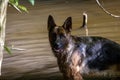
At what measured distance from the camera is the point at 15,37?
4.26m

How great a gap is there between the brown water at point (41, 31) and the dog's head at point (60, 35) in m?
0.66

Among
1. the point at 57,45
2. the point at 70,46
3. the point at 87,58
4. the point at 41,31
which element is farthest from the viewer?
the point at 41,31

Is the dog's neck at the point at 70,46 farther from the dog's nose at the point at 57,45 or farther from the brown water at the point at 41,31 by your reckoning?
the brown water at the point at 41,31

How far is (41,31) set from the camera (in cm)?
439

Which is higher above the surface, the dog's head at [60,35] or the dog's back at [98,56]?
the dog's head at [60,35]

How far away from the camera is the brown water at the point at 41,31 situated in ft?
10.3

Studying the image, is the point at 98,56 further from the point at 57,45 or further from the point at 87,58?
the point at 57,45

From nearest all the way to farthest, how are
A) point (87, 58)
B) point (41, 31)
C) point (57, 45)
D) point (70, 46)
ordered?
point (57, 45), point (70, 46), point (87, 58), point (41, 31)

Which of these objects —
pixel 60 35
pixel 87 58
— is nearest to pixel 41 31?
pixel 87 58

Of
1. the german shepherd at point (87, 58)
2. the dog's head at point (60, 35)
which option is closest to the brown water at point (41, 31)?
the german shepherd at point (87, 58)

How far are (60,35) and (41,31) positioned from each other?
6.77ft

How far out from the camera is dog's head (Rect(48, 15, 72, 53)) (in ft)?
7.63

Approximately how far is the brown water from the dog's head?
0.66m

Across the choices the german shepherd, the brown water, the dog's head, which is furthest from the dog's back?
the brown water
